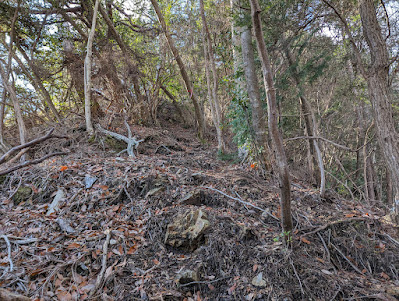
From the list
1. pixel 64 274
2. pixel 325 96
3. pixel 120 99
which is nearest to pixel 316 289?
pixel 64 274

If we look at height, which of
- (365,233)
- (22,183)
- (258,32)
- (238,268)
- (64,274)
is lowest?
(365,233)

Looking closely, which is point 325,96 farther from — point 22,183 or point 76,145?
point 22,183

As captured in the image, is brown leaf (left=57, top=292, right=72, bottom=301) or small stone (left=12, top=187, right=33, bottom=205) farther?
small stone (left=12, top=187, right=33, bottom=205)

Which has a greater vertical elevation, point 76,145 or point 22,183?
point 76,145

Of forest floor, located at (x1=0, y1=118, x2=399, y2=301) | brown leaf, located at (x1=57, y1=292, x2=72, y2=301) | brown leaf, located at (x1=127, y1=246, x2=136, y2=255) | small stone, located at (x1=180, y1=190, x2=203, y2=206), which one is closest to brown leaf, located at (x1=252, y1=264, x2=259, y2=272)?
forest floor, located at (x1=0, y1=118, x2=399, y2=301)

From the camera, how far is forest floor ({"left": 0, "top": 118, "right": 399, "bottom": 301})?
2543 mm

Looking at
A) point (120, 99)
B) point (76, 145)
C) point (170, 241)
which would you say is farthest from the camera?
point (120, 99)

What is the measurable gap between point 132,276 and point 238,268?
4.05 feet

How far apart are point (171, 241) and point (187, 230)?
251 millimetres

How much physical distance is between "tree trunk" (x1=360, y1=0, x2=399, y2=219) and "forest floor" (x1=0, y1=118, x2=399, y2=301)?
1.21 m

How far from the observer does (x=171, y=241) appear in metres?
3.12

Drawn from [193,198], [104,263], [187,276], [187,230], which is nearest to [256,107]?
[193,198]

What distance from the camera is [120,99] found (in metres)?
8.23

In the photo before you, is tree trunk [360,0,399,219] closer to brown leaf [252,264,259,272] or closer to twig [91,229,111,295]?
brown leaf [252,264,259,272]
